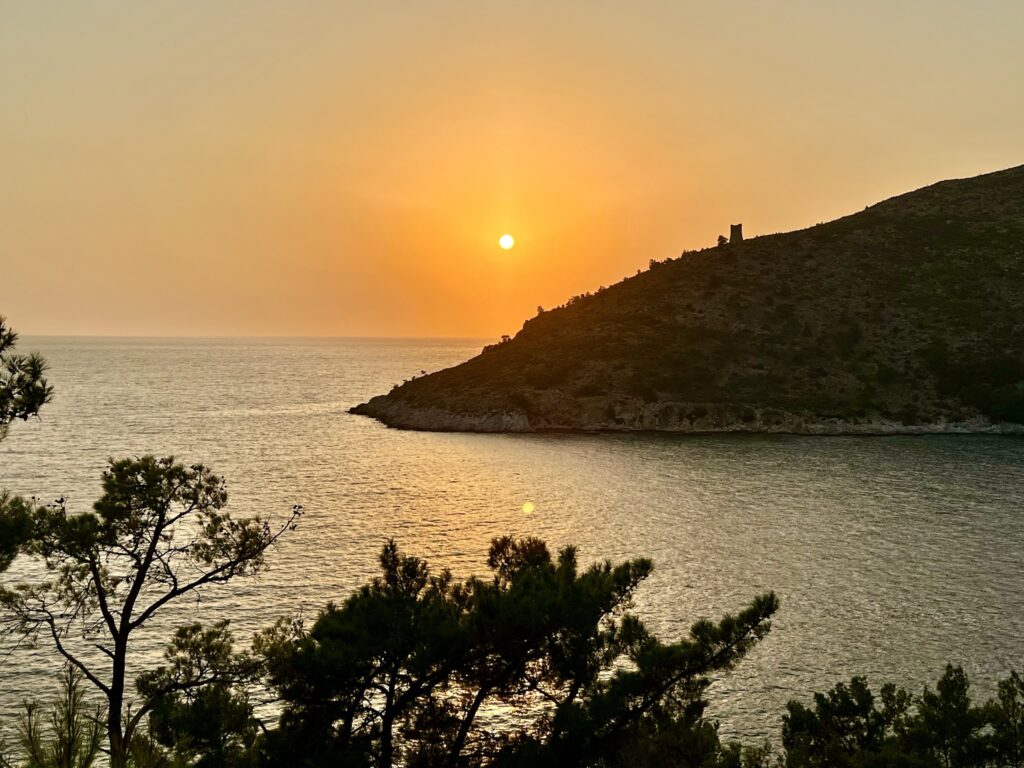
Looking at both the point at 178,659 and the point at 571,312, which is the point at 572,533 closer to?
the point at 178,659

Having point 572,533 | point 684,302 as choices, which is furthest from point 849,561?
point 684,302

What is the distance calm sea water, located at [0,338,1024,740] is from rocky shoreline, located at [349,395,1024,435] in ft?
19.3

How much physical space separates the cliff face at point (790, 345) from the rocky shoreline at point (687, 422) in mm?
242

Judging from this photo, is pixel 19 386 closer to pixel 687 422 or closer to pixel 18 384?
pixel 18 384

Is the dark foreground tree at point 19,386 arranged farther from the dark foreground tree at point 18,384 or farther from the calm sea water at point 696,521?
the calm sea water at point 696,521

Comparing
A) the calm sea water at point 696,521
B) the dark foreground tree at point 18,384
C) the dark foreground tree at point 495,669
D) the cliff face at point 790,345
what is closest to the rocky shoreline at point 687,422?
the cliff face at point 790,345

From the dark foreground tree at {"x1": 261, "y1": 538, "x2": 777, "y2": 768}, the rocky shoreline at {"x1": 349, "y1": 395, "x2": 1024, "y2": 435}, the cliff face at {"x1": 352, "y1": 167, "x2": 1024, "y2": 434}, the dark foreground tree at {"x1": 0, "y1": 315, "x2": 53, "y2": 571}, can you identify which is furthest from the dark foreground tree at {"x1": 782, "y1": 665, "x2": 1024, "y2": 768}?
the cliff face at {"x1": 352, "y1": 167, "x2": 1024, "y2": 434}

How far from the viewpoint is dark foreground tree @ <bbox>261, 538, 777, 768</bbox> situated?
60.3ft

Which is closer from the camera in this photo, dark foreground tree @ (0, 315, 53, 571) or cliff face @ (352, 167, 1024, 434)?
dark foreground tree @ (0, 315, 53, 571)

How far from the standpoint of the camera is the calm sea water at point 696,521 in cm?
3556

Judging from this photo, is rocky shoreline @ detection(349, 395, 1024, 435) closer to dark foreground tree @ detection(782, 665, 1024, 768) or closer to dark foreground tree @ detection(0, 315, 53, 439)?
dark foreground tree @ detection(782, 665, 1024, 768)

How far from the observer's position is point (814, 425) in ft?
378

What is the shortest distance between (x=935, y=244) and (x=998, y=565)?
138 metres

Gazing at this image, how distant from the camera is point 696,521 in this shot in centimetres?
6238
